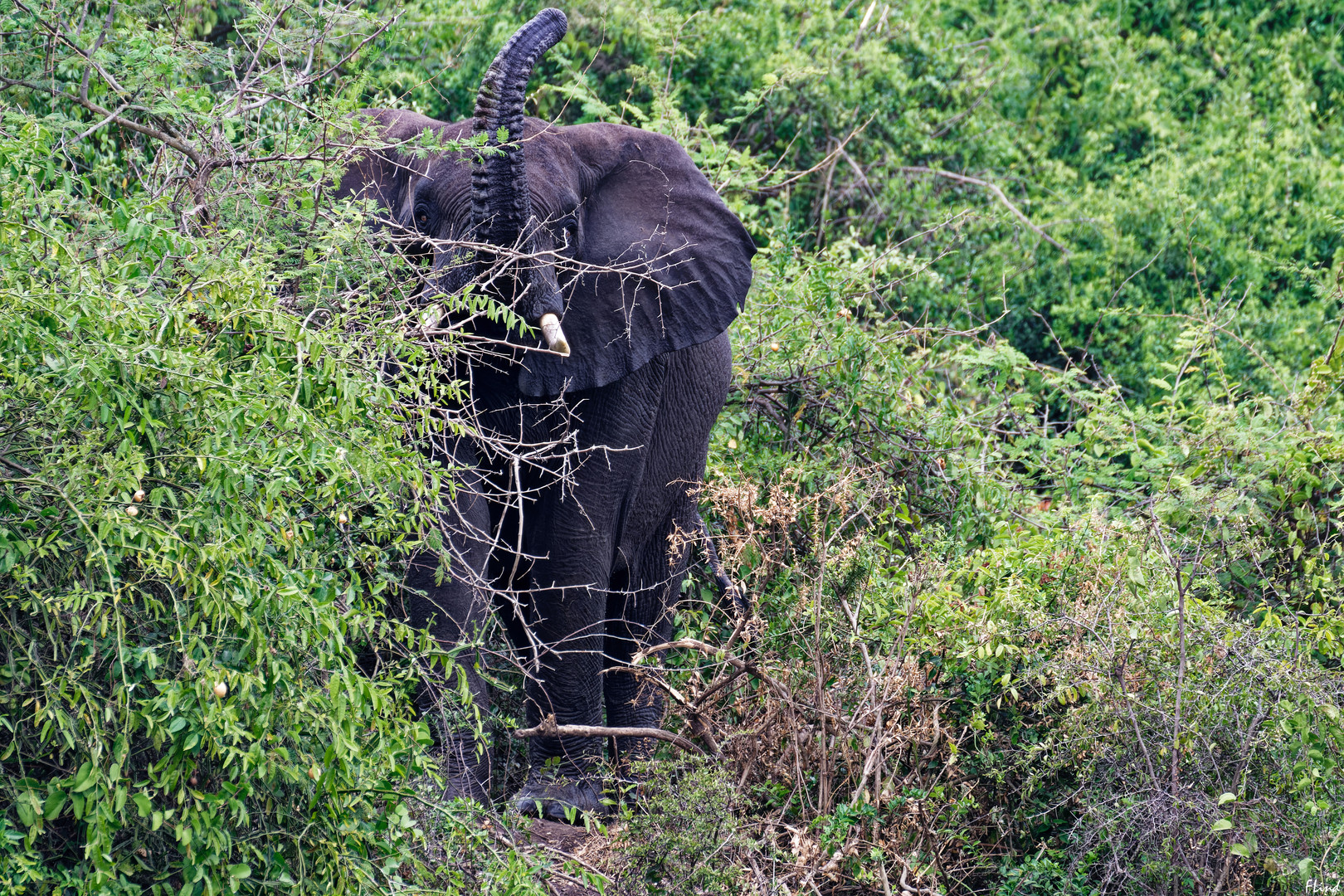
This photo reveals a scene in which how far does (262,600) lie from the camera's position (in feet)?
10.7

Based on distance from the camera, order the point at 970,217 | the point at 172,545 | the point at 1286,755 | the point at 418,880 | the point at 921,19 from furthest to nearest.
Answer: the point at 921,19, the point at 970,217, the point at 1286,755, the point at 418,880, the point at 172,545

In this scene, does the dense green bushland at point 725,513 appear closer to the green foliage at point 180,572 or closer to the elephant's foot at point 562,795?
the green foliage at point 180,572

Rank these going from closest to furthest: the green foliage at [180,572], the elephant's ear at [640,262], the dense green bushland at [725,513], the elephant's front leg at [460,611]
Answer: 1. the green foliage at [180,572]
2. the dense green bushland at [725,513]
3. the elephant's front leg at [460,611]
4. the elephant's ear at [640,262]

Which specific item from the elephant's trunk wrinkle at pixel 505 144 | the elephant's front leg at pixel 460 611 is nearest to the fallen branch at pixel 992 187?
the elephant's trunk wrinkle at pixel 505 144

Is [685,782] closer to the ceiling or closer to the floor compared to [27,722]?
closer to the floor

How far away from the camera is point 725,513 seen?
5.40m

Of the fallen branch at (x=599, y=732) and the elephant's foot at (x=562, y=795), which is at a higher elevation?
the fallen branch at (x=599, y=732)

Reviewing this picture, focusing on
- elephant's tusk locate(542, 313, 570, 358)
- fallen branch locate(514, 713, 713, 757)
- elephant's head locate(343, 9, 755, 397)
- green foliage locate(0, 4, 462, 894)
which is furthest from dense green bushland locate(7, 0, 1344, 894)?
elephant's tusk locate(542, 313, 570, 358)

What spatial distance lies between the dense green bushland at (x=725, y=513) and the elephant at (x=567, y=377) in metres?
0.28

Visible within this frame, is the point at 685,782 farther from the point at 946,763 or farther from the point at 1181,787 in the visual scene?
the point at 1181,787

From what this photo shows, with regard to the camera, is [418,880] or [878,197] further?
[878,197]

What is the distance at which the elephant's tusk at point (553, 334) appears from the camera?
505 cm

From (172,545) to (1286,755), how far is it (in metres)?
3.31

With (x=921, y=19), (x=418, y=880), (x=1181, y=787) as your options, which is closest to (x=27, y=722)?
(x=418, y=880)
